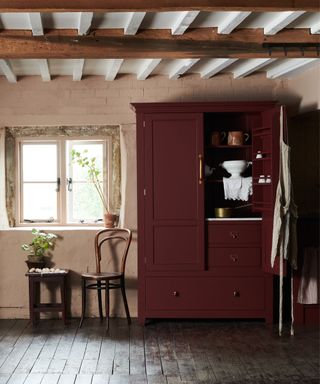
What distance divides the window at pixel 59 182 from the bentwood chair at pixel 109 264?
0.37m

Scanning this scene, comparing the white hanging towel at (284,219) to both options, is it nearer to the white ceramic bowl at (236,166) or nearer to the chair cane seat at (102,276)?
the white ceramic bowl at (236,166)

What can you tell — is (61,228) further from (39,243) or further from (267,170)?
(267,170)

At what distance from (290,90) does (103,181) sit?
2289mm

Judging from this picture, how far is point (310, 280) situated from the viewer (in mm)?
7086

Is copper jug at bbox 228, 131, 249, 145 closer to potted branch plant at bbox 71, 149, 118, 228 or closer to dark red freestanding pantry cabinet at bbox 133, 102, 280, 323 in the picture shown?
dark red freestanding pantry cabinet at bbox 133, 102, 280, 323

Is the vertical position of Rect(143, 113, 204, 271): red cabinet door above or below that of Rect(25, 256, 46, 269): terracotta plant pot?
above

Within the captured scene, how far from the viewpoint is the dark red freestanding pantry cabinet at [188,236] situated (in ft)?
23.6

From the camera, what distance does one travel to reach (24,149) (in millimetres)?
7887

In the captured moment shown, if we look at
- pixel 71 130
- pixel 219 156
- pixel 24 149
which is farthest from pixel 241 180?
pixel 24 149

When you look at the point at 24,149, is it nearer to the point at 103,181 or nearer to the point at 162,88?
the point at 103,181

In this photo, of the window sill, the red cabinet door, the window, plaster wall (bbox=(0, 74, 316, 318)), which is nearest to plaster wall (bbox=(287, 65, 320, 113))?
plaster wall (bbox=(0, 74, 316, 318))

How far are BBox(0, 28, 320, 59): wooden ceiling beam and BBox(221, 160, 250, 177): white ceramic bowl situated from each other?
1.79 m

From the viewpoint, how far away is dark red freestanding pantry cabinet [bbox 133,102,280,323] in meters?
7.18

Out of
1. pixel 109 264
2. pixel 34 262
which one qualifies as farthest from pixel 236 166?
pixel 34 262
